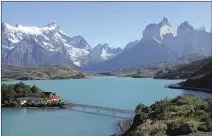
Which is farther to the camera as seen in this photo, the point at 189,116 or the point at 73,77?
the point at 73,77

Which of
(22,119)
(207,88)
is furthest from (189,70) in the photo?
(22,119)

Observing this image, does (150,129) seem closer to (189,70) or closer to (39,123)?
(39,123)

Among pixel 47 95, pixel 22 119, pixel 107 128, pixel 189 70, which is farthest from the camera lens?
pixel 189 70

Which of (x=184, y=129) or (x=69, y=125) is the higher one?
(x=184, y=129)

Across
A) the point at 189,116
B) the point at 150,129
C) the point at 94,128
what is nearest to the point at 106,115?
the point at 94,128

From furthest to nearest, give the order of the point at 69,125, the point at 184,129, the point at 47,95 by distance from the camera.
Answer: the point at 47,95, the point at 69,125, the point at 184,129

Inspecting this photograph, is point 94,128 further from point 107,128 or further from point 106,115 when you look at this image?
point 106,115
